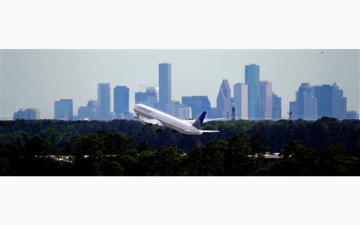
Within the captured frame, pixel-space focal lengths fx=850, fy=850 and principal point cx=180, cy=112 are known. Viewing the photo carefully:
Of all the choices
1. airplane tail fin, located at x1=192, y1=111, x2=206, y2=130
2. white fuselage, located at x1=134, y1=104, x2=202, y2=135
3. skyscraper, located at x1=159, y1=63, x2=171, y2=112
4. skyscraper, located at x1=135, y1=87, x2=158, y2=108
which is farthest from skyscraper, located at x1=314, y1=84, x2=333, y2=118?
skyscraper, located at x1=135, y1=87, x2=158, y2=108

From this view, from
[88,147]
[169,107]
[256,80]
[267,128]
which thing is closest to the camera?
[256,80]

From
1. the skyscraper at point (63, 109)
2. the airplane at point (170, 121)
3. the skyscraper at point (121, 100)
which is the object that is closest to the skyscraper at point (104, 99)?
the skyscraper at point (121, 100)

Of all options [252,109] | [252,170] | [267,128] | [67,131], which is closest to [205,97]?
[252,109]

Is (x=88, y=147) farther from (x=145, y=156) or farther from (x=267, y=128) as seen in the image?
(x=267, y=128)

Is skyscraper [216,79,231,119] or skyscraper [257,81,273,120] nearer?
skyscraper [257,81,273,120]

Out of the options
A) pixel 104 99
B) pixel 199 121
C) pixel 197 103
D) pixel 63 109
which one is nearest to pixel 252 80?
pixel 197 103

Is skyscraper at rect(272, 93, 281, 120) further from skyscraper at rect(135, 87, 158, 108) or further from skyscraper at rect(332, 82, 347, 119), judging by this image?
skyscraper at rect(135, 87, 158, 108)

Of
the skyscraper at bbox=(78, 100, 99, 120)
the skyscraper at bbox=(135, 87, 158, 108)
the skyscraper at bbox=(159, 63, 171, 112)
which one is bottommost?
the skyscraper at bbox=(78, 100, 99, 120)
